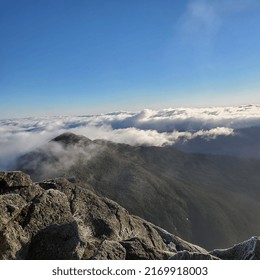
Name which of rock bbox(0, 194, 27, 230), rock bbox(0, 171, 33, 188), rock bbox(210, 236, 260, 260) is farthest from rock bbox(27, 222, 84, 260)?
rock bbox(0, 171, 33, 188)

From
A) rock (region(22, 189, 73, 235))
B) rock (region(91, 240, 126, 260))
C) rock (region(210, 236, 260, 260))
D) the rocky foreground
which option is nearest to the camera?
rock (region(210, 236, 260, 260))

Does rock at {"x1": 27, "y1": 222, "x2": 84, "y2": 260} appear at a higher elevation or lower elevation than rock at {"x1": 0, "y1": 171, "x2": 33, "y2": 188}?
lower

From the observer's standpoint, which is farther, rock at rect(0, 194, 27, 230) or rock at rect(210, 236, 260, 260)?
rock at rect(0, 194, 27, 230)

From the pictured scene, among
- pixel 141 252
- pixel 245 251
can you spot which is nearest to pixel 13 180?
pixel 141 252

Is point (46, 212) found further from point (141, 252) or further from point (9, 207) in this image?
point (141, 252)

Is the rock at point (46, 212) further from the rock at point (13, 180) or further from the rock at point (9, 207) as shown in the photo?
the rock at point (13, 180)

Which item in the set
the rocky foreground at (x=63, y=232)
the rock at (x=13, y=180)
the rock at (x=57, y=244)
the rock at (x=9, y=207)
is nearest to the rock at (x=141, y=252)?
A: the rocky foreground at (x=63, y=232)

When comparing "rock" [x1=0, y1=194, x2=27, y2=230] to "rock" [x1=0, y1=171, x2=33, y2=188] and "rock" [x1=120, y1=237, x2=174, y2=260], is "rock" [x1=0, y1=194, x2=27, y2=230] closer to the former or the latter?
"rock" [x1=0, y1=171, x2=33, y2=188]
